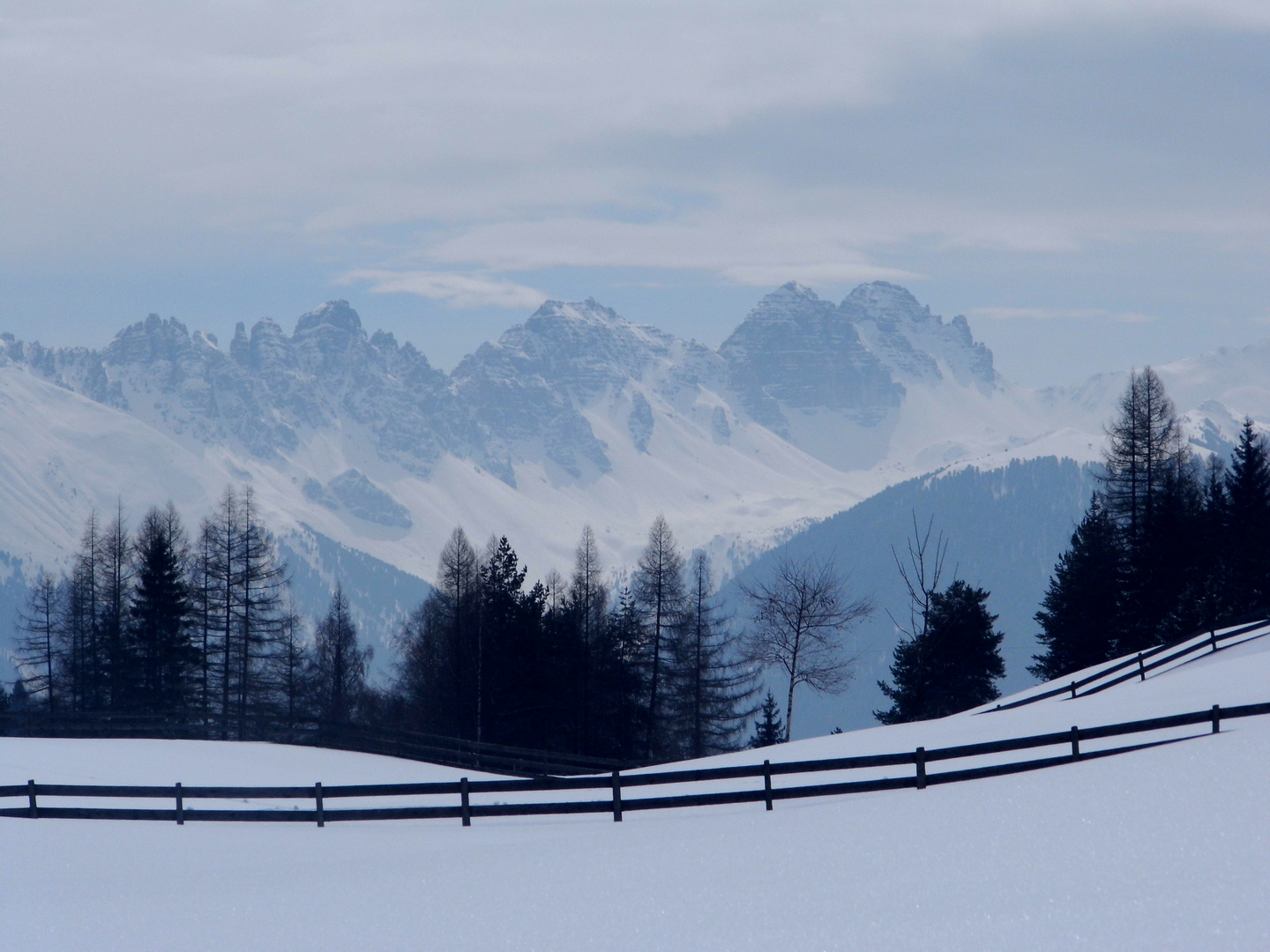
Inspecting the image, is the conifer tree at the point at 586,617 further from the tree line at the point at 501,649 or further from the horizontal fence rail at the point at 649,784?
the horizontal fence rail at the point at 649,784

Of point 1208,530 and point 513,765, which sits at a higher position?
point 1208,530

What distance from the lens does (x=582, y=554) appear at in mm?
51094

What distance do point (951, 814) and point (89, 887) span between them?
1079 cm

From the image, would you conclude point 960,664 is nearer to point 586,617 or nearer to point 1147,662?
point 1147,662

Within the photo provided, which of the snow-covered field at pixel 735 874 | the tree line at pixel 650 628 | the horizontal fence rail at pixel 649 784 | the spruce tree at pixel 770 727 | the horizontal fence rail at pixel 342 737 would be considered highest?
the tree line at pixel 650 628

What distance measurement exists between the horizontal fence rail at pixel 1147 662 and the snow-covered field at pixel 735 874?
12.3 m

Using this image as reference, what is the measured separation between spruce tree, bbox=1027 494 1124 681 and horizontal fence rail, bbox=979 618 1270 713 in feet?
38.0

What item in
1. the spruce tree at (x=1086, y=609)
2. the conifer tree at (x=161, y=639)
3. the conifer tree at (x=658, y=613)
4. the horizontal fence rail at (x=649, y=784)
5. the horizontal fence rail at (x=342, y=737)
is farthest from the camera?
the spruce tree at (x=1086, y=609)

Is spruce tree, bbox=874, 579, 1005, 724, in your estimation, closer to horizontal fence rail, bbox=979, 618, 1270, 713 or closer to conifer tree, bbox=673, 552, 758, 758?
conifer tree, bbox=673, 552, 758, 758

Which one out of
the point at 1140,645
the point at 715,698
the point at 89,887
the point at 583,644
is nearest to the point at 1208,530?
the point at 1140,645

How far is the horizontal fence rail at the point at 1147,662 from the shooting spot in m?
30.0

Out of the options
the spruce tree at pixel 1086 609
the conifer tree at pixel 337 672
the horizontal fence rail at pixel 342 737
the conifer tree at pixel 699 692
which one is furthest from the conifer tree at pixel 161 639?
the spruce tree at pixel 1086 609

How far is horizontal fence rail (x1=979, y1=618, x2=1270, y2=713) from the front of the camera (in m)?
30.0

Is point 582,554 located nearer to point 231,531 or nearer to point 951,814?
point 231,531
